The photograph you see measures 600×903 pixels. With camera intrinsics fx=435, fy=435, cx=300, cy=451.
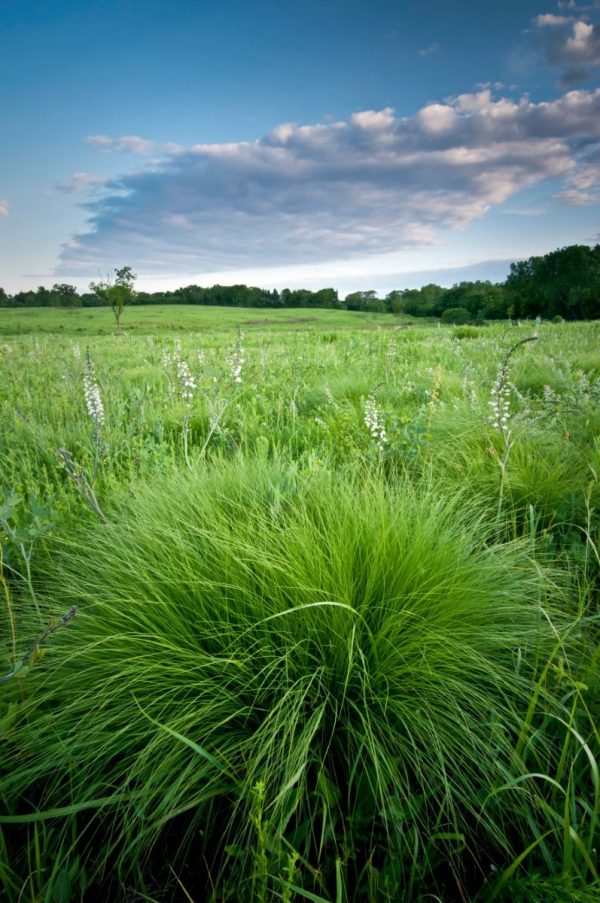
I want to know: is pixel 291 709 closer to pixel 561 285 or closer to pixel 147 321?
pixel 147 321

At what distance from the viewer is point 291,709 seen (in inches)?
60.3

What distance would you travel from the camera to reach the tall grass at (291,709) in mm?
1325

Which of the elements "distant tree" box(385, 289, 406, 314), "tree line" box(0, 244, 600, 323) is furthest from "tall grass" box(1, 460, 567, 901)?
"distant tree" box(385, 289, 406, 314)

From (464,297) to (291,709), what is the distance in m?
100.0

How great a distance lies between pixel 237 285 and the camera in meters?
105

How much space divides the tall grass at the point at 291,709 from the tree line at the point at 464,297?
5572 centimetres

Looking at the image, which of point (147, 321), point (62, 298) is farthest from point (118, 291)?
point (62, 298)

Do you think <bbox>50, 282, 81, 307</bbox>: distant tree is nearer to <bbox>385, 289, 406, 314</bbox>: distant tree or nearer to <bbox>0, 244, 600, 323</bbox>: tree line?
<bbox>0, 244, 600, 323</bbox>: tree line

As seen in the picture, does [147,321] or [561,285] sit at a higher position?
[561,285]

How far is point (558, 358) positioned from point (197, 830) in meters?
8.67

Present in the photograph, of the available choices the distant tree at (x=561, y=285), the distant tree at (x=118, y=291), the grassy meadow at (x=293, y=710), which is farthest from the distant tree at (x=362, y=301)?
the grassy meadow at (x=293, y=710)

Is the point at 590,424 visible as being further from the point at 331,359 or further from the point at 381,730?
the point at 331,359

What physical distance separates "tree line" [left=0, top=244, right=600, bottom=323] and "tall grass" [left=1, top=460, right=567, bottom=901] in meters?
55.7

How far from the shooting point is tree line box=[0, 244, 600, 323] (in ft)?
216
